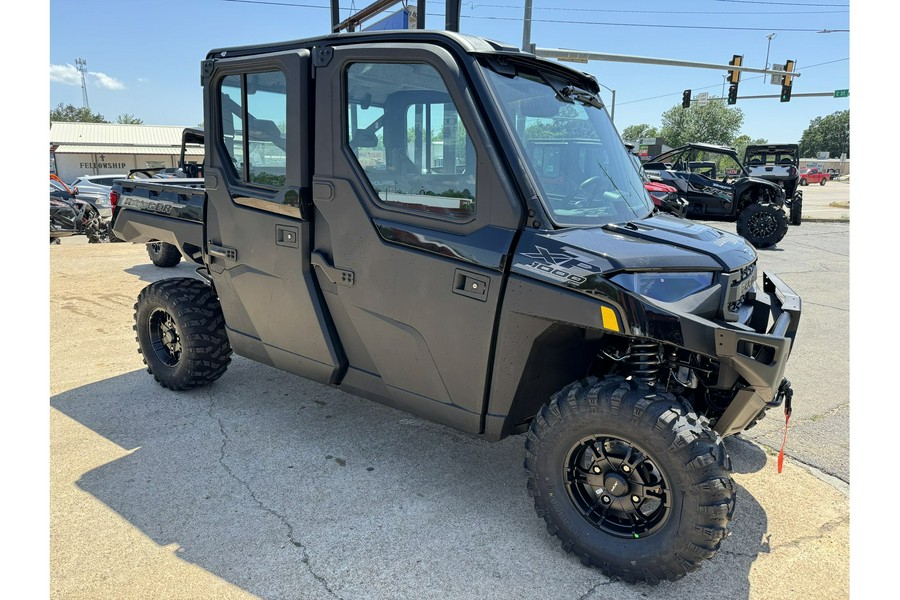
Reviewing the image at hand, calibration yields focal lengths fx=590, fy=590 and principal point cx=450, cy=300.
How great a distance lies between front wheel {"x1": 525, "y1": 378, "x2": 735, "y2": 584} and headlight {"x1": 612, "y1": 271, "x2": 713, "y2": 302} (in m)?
0.41

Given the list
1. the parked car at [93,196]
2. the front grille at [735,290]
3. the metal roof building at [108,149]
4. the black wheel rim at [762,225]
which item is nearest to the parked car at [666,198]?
the black wheel rim at [762,225]

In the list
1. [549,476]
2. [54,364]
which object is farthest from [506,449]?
[54,364]

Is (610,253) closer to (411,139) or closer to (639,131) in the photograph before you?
(411,139)

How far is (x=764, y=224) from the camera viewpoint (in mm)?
13164

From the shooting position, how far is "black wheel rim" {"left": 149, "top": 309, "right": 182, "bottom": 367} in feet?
14.8

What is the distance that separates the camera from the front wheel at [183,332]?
13.9 feet

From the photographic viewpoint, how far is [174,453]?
3658 mm

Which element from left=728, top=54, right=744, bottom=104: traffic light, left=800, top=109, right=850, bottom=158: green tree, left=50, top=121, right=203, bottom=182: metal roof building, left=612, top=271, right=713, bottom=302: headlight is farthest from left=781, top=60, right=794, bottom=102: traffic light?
left=800, top=109, right=850, bottom=158: green tree

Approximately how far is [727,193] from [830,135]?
102120 millimetres

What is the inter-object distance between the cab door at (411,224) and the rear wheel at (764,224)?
487 inches

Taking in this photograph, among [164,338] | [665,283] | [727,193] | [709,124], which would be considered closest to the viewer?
[665,283]

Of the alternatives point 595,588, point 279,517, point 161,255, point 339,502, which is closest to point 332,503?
point 339,502

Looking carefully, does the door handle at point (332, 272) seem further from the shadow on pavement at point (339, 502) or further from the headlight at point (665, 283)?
the headlight at point (665, 283)

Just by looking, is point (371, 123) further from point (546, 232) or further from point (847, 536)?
point (847, 536)
